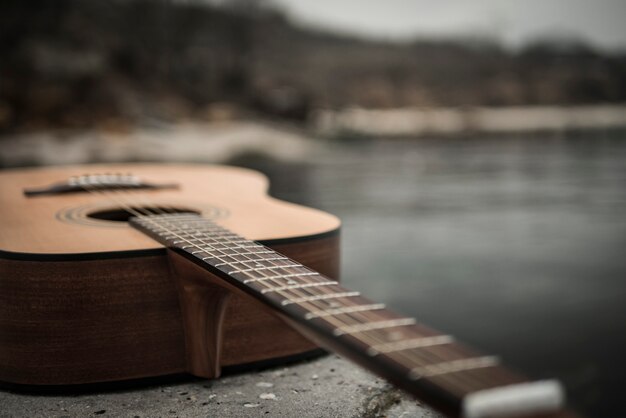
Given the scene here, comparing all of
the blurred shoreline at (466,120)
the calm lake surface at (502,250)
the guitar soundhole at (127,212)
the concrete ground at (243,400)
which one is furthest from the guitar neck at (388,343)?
the blurred shoreline at (466,120)

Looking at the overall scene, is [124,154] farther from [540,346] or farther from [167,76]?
[540,346]

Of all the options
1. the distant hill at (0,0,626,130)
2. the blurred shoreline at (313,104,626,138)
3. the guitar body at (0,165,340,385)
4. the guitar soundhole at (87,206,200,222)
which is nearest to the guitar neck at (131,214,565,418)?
the guitar body at (0,165,340,385)

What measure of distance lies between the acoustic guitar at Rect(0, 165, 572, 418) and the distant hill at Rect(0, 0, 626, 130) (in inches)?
165

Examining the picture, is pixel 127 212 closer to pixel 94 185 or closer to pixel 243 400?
pixel 94 185

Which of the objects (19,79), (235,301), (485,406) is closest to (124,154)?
(19,79)

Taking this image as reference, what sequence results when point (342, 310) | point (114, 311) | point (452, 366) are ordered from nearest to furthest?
point (452, 366), point (342, 310), point (114, 311)

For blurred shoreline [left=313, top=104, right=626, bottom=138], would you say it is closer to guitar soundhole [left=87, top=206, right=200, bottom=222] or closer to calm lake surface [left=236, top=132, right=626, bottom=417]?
calm lake surface [left=236, top=132, right=626, bottom=417]

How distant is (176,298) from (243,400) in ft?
0.58

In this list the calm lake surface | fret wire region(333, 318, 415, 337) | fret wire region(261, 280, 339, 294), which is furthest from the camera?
the calm lake surface

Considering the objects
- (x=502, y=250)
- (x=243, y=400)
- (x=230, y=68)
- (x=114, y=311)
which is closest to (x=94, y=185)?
(x=114, y=311)

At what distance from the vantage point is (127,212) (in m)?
1.29

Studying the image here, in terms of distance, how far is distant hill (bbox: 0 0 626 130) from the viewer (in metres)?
5.42

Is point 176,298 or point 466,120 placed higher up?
point 466,120

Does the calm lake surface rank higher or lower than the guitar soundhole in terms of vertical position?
lower
